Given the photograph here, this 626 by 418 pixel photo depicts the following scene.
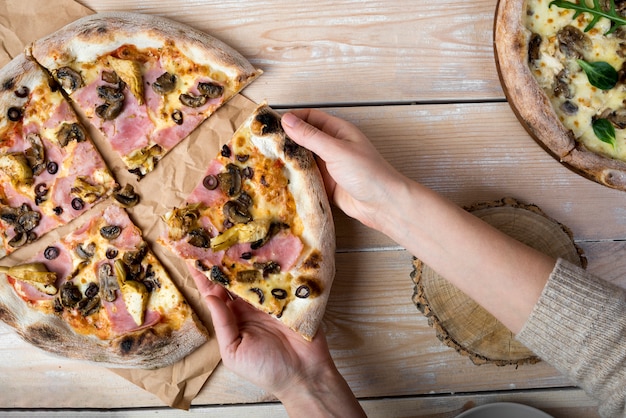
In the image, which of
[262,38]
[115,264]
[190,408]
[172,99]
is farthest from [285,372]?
[262,38]

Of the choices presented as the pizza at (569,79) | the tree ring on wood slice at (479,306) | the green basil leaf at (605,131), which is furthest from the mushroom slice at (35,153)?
the green basil leaf at (605,131)

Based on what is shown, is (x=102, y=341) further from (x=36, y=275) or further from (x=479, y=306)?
(x=479, y=306)

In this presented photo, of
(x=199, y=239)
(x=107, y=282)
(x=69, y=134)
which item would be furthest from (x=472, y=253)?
(x=69, y=134)

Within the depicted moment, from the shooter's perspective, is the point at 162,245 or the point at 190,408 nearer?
the point at 162,245

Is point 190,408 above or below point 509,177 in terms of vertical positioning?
below

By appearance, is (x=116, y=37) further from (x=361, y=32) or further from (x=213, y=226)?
(x=361, y=32)

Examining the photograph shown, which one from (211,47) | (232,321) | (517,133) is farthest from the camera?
(517,133)
